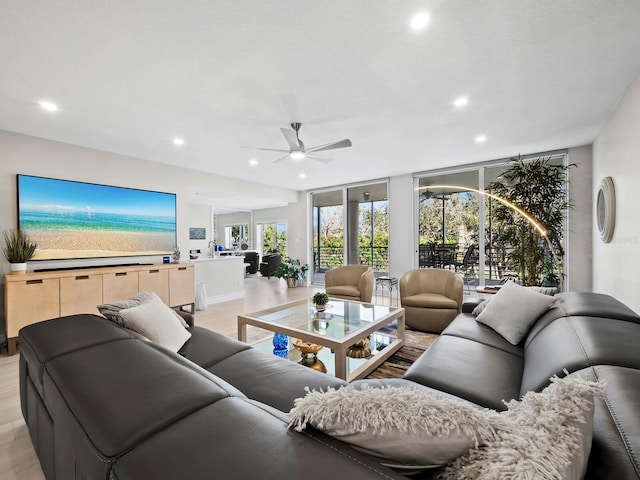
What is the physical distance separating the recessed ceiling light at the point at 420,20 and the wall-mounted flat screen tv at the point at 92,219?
14.5 feet

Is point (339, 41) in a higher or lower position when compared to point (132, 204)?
higher

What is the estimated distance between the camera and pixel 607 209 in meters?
2.94

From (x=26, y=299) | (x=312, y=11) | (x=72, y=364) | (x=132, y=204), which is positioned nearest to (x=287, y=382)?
(x=72, y=364)

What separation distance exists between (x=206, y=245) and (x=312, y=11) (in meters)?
8.26

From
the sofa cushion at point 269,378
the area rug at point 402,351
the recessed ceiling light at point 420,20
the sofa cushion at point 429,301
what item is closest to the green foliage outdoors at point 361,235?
the sofa cushion at point 429,301

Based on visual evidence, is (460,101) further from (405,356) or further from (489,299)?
(405,356)

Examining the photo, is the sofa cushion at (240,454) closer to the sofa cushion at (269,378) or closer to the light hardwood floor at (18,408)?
the sofa cushion at (269,378)

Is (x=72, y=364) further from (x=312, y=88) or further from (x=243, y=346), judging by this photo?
(x=312, y=88)

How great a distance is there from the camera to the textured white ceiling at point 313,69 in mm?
1682

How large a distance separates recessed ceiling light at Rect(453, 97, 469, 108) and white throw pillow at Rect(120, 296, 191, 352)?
10.1 ft

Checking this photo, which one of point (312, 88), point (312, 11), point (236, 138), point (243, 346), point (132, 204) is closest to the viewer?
point (312, 11)

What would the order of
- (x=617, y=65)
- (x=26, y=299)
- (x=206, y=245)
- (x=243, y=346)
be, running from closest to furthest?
(x=243, y=346) → (x=617, y=65) → (x=26, y=299) → (x=206, y=245)

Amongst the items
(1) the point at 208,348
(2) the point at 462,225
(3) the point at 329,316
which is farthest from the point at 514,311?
(2) the point at 462,225

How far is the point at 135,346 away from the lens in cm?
123
